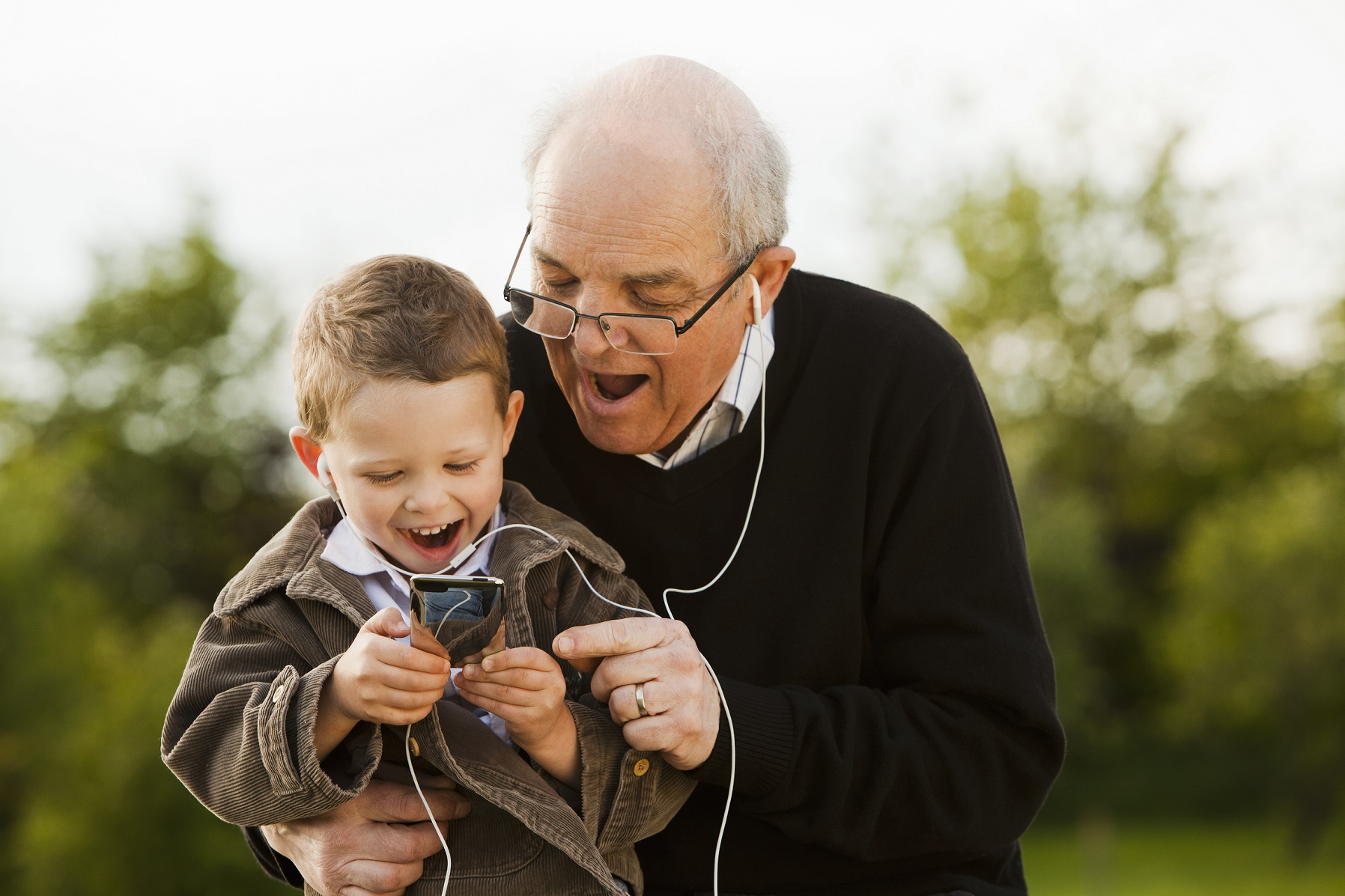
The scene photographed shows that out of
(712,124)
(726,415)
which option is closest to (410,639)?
(726,415)

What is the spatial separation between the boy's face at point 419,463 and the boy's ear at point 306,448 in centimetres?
8

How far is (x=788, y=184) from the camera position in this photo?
8.64 ft

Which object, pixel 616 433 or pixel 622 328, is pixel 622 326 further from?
pixel 616 433

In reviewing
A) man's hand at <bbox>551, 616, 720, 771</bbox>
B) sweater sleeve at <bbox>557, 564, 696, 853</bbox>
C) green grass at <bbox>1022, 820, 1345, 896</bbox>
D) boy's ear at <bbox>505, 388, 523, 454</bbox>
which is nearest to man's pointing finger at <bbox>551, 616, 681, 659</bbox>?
man's hand at <bbox>551, 616, 720, 771</bbox>

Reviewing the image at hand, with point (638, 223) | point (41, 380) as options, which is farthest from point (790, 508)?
point (41, 380)

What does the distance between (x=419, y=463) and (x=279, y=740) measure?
466 millimetres

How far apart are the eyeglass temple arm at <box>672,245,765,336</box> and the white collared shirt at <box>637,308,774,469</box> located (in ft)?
0.43

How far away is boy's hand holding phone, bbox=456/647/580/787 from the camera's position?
1.84m

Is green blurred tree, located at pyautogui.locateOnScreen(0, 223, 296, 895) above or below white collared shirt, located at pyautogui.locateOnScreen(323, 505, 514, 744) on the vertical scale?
below

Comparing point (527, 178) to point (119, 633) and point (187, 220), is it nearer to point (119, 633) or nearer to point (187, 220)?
point (119, 633)

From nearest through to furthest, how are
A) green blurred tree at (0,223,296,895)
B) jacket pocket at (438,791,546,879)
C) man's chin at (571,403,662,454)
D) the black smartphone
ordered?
the black smartphone
jacket pocket at (438,791,546,879)
man's chin at (571,403,662,454)
green blurred tree at (0,223,296,895)

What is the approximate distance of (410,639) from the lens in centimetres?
182

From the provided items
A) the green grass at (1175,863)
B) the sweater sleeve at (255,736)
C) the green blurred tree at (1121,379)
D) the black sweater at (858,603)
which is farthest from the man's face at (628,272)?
the green blurred tree at (1121,379)

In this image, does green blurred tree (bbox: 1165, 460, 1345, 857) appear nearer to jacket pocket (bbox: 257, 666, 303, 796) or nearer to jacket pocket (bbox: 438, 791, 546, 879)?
jacket pocket (bbox: 438, 791, 546, 879)
